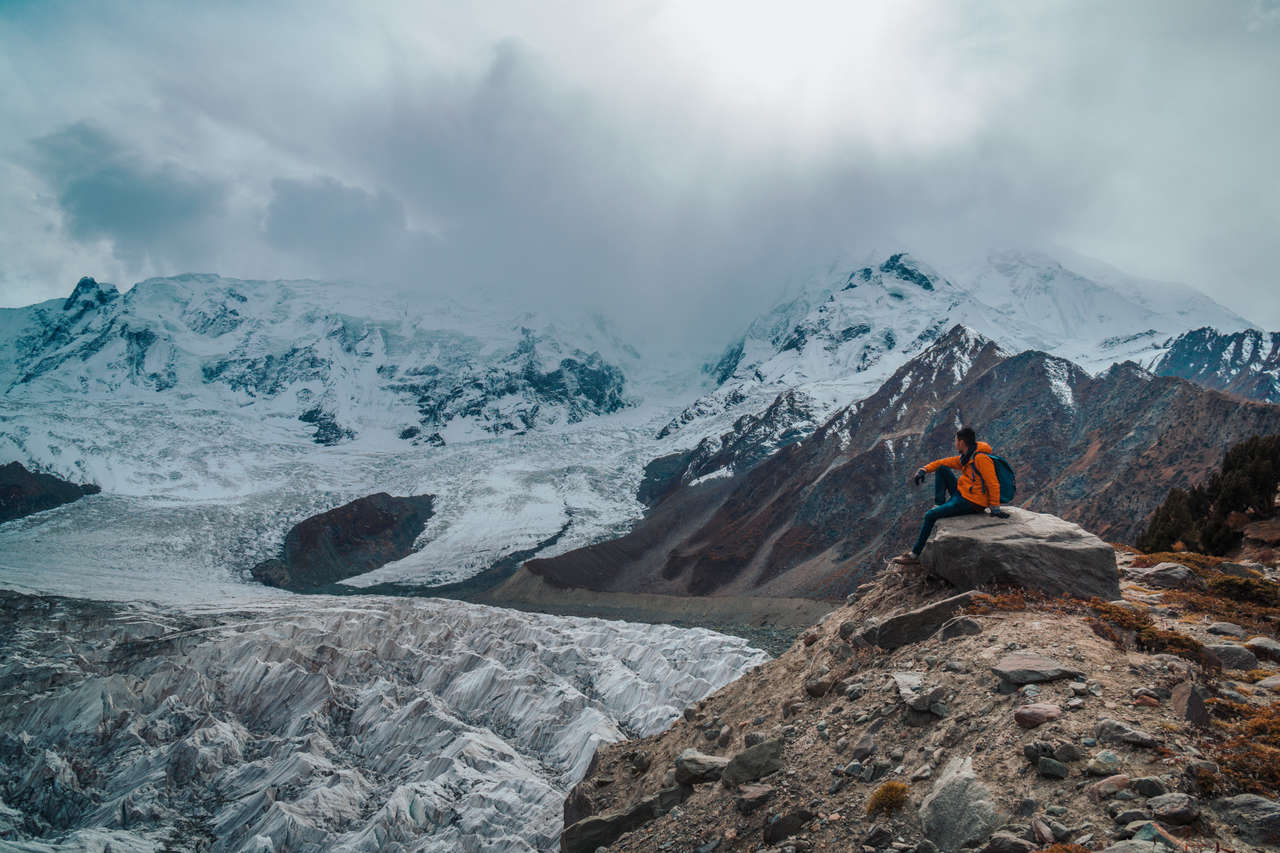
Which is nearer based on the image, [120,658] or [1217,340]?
[120,658]

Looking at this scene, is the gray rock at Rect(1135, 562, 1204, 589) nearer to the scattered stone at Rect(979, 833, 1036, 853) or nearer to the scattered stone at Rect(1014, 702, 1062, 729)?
the scattered stone at Rect(1014, 702, 1062, 729)

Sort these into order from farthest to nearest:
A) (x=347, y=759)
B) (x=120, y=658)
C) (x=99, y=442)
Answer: (x=99, y=442)
(x=120, y=658)
(x=347, y=759)

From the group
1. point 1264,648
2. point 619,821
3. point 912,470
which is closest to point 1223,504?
point 1264,648

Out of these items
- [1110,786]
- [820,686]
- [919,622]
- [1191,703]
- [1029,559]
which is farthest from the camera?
[820,686]

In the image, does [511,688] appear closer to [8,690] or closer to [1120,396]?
[8,690]

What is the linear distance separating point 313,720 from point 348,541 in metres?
90.9

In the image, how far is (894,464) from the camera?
10275cm

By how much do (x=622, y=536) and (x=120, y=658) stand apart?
87.4 m

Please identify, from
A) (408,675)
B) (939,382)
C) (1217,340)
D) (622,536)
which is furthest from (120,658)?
(1217,340)

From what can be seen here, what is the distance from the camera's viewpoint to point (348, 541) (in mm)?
126688

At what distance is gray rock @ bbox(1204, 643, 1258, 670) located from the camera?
7.52 meters

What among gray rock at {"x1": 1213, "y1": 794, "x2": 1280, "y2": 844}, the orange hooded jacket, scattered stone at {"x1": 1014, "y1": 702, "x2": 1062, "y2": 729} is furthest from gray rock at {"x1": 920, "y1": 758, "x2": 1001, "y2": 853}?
the orange hooded jacket

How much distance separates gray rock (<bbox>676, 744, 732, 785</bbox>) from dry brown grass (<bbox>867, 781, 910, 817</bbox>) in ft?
9.86

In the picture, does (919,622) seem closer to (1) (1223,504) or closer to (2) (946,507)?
(2) (946,507)
